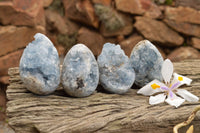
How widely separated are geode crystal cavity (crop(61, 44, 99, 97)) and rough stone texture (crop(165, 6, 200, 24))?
1.74 meters

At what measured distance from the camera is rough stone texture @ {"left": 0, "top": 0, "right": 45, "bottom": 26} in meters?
1.85

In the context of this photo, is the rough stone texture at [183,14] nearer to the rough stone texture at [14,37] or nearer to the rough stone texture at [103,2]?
the rough stone texture at [103,2]

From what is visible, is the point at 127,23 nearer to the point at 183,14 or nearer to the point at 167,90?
the point at 183,14

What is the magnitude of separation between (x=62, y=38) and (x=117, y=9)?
620 millimetres

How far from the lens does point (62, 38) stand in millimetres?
2586

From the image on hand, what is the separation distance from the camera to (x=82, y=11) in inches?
98.1

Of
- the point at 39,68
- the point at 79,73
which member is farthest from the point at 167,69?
the point at 39,68

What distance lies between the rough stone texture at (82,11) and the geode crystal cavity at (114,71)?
5.32ft

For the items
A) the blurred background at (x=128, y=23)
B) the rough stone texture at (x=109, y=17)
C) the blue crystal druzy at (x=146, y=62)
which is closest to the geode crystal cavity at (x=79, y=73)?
the blue crystal druzy at (x=146, y=62)

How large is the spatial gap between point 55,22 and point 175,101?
190 centimetres

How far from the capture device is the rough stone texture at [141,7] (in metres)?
2.42

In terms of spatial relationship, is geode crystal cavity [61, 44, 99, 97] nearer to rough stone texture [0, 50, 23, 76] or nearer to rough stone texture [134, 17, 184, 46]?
rough stone texture [0, 50, 23, 76]

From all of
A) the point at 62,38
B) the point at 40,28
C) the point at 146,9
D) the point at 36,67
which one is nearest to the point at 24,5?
the point at 40,28

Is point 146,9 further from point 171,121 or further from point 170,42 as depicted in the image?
point 171,121
